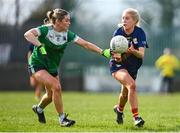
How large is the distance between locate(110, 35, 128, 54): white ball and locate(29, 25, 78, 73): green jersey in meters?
0.81

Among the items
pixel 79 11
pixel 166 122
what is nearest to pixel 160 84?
pixel 79 11

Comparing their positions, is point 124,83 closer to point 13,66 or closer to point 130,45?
point 130,45

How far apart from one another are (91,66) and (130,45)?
22855 millimetres

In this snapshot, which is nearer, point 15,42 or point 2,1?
point 15,42

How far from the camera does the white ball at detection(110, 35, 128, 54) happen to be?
1083 centimetres

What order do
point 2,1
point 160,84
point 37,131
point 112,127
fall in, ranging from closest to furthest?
point 37,131, point 112,127, point 160,84, point 2,1

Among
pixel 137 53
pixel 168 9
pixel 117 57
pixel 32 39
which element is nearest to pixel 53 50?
pixel 32 39

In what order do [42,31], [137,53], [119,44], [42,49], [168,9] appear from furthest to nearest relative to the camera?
[168,9] → [42,31] → [137,53] → [119,44] → [42,49]

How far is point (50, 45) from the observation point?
11188mm

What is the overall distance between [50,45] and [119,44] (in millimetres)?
1227

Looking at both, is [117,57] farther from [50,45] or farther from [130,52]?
[50,45]

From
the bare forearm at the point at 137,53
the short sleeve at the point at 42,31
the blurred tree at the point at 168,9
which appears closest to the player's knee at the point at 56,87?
the short sleeve at the point at 42,31

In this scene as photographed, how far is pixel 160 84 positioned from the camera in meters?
33.3

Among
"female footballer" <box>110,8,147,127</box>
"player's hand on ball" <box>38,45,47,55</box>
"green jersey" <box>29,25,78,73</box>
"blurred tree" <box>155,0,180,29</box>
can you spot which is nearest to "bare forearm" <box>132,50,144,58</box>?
"female footballer" <box>110,8,147,127</box>
